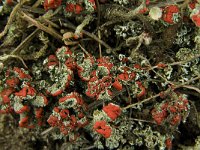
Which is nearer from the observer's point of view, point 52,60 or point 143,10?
point 143,10

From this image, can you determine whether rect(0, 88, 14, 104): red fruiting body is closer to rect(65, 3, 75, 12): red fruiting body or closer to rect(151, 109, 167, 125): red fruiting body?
rect(65, 3, 75, 12): red fruiting body

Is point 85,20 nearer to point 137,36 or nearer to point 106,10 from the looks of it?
point 106,10

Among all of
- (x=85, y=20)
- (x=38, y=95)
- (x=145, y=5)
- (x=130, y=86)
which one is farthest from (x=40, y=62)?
(x=145, y=5)

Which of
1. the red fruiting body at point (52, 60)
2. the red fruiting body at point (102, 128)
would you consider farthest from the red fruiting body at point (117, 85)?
the red fruiting body at point (52, 60)

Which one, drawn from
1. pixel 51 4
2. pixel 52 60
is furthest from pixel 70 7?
pixel 52 60

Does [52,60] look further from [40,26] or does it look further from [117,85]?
[117,85]

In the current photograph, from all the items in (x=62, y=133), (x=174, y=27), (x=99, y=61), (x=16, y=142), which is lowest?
(x=16, y=142)

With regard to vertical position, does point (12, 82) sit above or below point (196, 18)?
below

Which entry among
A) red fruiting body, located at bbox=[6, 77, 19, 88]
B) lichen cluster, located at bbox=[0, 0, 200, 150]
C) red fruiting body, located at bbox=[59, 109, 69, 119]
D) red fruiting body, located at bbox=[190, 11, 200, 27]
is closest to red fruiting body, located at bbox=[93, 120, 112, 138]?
lichen cluster, located at bbox=[0, 0, 200, 150]
